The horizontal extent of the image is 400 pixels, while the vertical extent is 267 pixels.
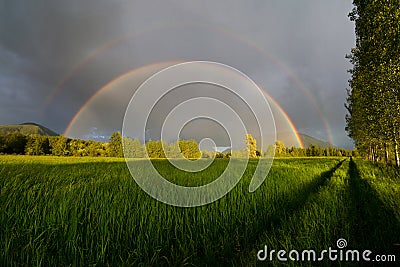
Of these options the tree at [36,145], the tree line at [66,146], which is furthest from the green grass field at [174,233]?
the tree at [36,145]

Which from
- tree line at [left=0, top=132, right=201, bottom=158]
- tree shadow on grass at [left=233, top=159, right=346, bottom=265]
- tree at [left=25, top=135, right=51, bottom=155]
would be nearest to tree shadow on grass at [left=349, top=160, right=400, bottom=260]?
tree shadow on grass at [left=233, top=159, right=346, bottom=265]

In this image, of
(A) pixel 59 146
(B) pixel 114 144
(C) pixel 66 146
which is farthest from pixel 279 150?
(A) pixel 59 146

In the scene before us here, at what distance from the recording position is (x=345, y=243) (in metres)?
3.02

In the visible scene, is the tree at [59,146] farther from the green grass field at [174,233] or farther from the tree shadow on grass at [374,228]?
the tree shadow on grass at [374,228]

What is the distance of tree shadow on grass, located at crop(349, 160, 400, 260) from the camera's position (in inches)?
115

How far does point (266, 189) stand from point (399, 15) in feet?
41.5

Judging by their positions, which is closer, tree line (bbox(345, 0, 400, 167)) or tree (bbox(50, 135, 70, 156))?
tree line (bbox(345, 0, 400, 167))

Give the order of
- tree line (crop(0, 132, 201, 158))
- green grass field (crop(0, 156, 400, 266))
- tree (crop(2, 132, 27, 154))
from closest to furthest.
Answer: green grass field (crop(0, 156, 400, 266))
tree (crop(2, 132, 27, 154))
tree line (crop(0, 132, 201, 158))

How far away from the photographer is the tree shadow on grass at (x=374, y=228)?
2.92 metres

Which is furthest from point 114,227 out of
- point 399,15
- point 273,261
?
point 399,15

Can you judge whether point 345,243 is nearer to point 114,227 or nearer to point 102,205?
point 114,227

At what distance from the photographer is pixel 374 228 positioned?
11.8 ft

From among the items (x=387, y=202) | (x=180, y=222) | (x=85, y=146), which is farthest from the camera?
(x=85, y=146)

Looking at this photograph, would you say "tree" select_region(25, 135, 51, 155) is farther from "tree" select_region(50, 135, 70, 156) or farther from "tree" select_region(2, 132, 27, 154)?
"tree" select_region(50, 135, 70, 156)
